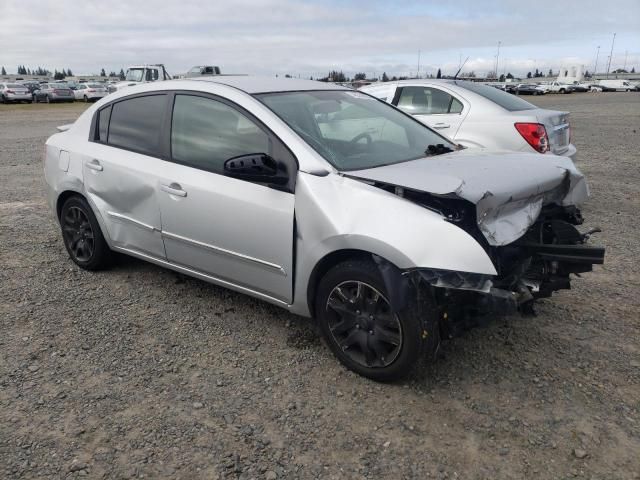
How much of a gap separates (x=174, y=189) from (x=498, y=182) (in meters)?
2.17

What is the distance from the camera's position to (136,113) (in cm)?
439

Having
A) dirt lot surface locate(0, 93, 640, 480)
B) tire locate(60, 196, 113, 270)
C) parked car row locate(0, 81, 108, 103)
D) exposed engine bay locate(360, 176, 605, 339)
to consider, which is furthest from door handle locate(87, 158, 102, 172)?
parked car row locate(0, 81, 108, 103)

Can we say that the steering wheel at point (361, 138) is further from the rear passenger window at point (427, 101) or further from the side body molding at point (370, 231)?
the rear passenger window at point (427, 101)

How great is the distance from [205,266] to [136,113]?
1.44 m

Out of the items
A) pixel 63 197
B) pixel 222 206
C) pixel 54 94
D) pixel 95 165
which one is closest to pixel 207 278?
pixel 222 206

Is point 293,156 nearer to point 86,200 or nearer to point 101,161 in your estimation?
point 101,161

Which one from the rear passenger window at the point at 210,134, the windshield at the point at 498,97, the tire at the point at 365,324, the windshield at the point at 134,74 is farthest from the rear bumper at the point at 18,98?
the tire at the point at 365,324

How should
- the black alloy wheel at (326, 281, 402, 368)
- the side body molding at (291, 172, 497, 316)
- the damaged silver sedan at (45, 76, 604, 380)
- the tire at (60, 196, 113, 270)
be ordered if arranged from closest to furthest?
the side body molding at (291, 172, 497, 316), the damaged silver sedan at (45, 76, 604, 380), the black alloy wheel at (326, 281, 402, 368), the tire at (60, 196, 113, 270)

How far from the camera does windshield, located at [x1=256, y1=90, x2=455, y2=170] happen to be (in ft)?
11.6

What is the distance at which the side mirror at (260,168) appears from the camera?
3355 mm

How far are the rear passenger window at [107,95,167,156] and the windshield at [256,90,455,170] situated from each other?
0.95 m

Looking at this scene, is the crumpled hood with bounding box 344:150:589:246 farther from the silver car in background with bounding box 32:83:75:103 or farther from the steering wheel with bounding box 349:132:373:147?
the silver car in background with bounding box 32:83:75:103

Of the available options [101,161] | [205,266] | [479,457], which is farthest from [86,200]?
[479,457]

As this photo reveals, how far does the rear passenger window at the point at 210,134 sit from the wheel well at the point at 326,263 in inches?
31.7
